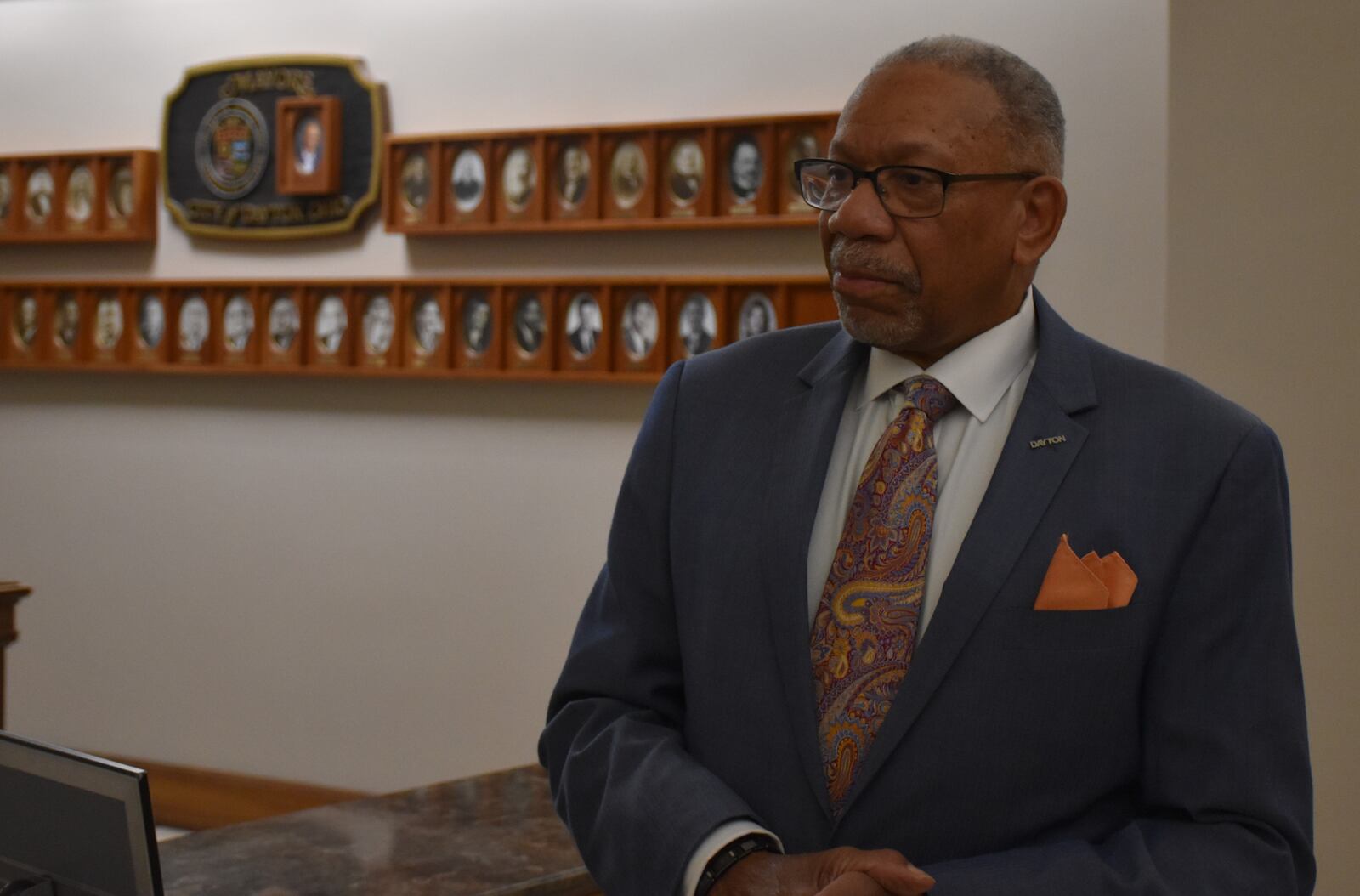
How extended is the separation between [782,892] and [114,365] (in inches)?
191

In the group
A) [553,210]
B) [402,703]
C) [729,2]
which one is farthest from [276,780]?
[729,2]

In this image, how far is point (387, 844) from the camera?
316 cm

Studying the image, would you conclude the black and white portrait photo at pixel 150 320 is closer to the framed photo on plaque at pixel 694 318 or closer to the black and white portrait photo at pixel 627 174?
the black and white portrait photo at pixel 627 174

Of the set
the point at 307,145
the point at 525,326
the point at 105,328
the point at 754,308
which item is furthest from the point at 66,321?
the point at 754,308

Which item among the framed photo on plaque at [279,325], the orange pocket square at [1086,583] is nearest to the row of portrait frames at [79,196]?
the framed photo on plaque at [279,325]

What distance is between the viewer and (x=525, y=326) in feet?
16.6

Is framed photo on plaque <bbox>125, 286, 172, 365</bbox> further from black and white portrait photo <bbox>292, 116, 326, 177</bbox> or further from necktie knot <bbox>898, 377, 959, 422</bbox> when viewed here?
necktie knot <bbox>898, 377, 959, 422</bbox>

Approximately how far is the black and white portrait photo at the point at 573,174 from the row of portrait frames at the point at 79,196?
1792 millimetres

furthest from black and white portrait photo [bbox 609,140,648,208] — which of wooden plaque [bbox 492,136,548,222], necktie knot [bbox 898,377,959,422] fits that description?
necktie knot [bbox 898,377,959,422]

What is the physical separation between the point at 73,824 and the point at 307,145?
153 inches

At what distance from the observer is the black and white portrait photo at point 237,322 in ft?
18.3

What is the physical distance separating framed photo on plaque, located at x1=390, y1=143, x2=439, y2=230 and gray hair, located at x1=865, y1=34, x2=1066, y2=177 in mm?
3593

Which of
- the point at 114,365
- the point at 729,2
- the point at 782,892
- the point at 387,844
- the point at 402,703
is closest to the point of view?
the point at 782,892

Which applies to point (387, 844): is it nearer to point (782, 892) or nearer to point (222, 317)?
point (782, 892)
